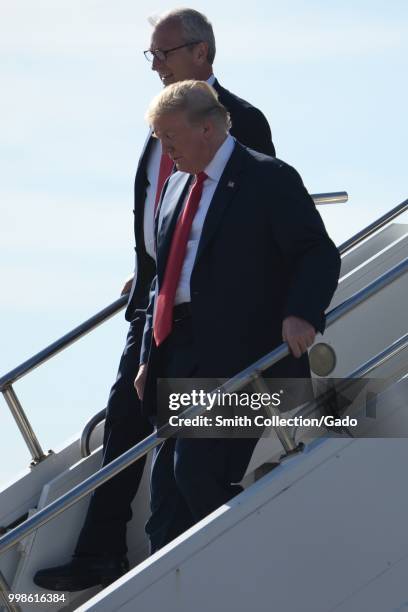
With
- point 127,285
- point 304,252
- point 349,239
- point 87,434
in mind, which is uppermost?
point 127,285

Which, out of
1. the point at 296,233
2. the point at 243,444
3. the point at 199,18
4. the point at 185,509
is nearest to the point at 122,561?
the point at 185,509

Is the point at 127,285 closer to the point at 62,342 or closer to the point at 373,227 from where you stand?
the point at 62,342

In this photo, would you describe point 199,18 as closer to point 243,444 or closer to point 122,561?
point 243,444

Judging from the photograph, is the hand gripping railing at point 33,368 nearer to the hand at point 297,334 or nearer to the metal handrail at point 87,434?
the metal handrail at point 87,434

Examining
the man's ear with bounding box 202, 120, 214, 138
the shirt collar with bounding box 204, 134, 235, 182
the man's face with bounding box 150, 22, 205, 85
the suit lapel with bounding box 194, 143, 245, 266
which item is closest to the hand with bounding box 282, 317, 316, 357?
the suit lapel with bounding box 194, 143, 245, 266

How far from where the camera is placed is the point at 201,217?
4.73 meters

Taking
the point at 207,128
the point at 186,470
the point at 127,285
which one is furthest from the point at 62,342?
the point at 207,128

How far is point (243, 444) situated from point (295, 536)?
37 centimetres

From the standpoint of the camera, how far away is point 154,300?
493 cm

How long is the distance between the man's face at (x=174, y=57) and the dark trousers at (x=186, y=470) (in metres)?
1.08

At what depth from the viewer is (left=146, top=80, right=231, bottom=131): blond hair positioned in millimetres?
4617

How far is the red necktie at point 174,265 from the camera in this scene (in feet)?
15.5

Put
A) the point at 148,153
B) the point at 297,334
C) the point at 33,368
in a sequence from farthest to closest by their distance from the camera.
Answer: the point at 33,368
the point at 148,153
the point at 297,334

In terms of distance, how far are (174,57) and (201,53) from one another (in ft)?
0.36
